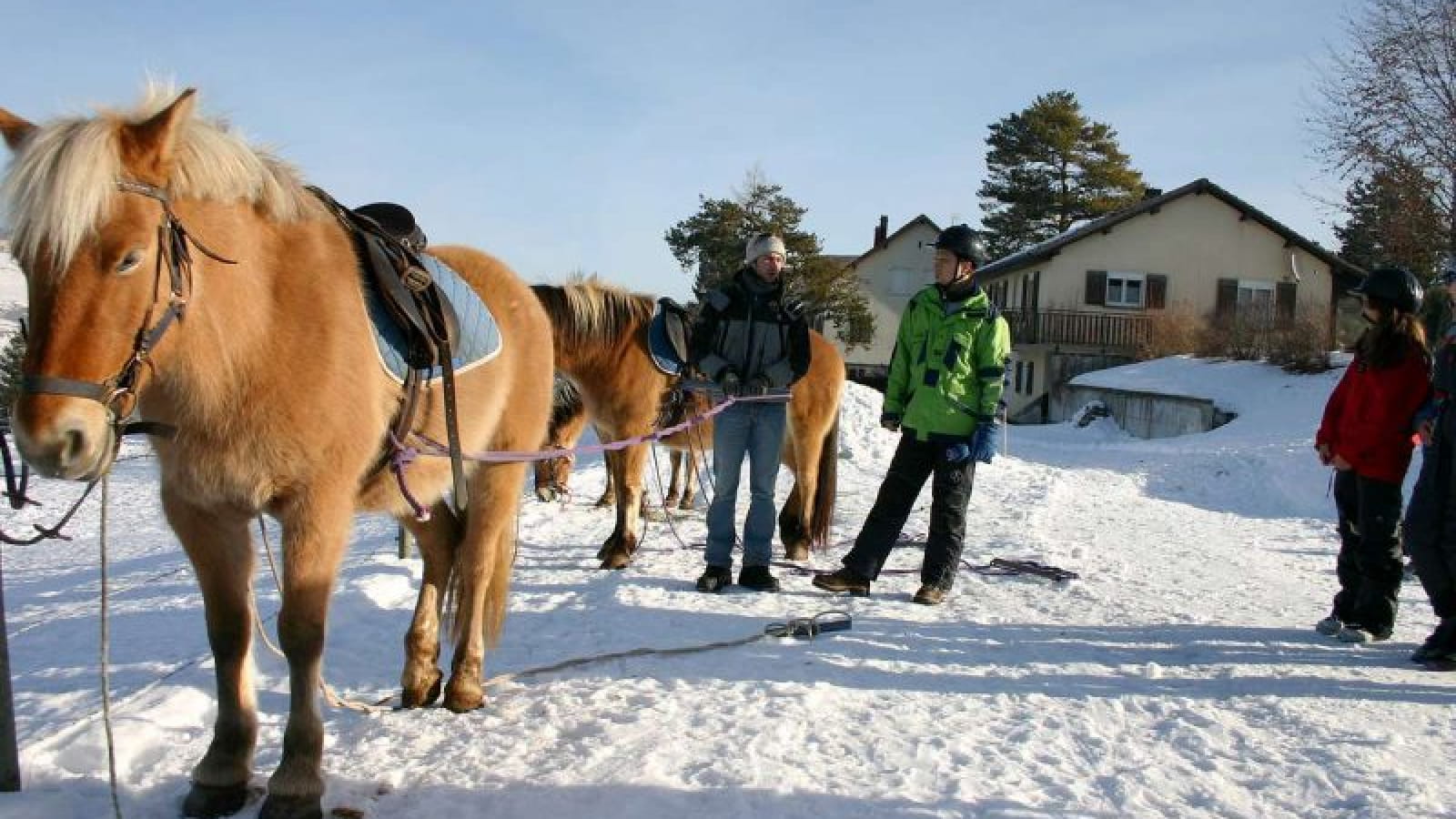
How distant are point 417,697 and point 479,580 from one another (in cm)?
51

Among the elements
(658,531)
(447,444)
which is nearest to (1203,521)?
(658,531)

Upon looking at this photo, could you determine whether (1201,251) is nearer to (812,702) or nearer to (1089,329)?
(1089,329)

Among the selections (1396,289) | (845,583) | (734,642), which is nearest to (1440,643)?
(1396,289)

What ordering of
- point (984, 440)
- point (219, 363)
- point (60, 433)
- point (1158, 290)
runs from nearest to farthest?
1. point (60, 433)
2. point (219, 363)
3. point (984, 440)
4. point (1158, 290)

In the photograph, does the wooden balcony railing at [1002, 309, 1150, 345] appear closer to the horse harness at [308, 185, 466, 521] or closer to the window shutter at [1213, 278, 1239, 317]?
the window shutter at [1213, 278, 1239, 317]

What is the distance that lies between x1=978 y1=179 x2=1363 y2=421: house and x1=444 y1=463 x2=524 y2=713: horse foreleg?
33.4 metres

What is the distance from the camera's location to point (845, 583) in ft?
19.5

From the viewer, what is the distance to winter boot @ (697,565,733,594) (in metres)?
5.93

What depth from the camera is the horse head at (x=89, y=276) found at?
2170 millimetres

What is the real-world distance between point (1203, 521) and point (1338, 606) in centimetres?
565

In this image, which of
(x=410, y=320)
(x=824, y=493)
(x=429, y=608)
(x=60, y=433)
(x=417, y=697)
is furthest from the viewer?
(x=824, y=493)

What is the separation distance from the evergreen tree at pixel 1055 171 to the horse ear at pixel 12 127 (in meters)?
52.3

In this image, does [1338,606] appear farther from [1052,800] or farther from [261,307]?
[261,307]

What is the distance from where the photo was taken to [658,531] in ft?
27.7
